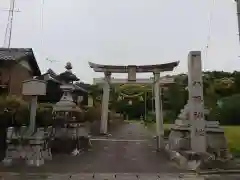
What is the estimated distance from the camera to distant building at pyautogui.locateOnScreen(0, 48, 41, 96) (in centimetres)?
2267

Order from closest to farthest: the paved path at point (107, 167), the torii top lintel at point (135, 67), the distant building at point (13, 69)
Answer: the paved path at point (107, 167), the torii top lintel at point (135, 67), the distant building at point (13, 69)

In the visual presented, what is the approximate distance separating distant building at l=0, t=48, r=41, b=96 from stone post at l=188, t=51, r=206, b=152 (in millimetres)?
15019

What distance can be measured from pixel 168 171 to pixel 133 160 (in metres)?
2.45

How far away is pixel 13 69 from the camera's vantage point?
23.4 meters

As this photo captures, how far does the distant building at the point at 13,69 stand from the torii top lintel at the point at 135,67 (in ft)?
23.7

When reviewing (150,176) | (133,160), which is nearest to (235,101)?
(133,160)

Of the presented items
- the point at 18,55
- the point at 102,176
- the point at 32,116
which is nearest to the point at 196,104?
the point at 102,176

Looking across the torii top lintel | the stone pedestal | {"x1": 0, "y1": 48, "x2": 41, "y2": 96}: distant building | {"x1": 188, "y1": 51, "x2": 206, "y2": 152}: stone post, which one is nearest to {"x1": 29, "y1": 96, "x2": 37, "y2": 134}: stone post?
the stone pedestal

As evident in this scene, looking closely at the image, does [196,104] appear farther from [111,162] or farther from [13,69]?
[13,69]

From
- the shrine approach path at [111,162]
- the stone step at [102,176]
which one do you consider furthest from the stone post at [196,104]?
the stone step at [102,176]

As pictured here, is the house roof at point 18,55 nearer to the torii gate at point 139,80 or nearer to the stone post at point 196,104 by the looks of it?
the torii gate at point 139,80

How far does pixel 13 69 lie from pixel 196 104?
54.0ft

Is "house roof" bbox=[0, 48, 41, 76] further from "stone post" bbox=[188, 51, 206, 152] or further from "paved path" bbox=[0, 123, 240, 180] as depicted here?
"stone post" bbox=[188, 51, 206, 152]

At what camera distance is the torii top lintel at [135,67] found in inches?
704
